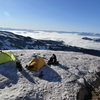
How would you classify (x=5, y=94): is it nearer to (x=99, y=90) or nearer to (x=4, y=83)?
(x=4, y=83)

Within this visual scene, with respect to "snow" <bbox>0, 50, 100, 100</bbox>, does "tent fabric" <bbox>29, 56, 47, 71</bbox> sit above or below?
above

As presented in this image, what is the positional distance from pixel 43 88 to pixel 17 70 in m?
4.25

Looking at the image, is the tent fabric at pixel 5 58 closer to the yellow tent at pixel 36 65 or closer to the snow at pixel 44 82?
the snow at pixel 44 82

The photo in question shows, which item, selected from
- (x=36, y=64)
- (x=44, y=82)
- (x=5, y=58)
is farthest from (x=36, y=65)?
(x=5, y=58)

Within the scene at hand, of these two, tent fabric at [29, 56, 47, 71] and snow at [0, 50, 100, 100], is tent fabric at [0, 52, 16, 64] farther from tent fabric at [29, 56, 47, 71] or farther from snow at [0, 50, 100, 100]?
tent fabric at [29, 56, 47, 71]

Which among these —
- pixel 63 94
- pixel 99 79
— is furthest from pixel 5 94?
pixel 99 79

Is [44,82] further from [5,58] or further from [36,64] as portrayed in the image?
[5,58]

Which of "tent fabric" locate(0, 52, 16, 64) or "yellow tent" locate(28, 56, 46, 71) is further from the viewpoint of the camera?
"tent fabric" locate(0, 52, 16, 64)

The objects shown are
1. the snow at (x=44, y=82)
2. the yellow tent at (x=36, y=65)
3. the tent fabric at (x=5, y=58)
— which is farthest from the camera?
the tent fabric at (x=5, y=58)

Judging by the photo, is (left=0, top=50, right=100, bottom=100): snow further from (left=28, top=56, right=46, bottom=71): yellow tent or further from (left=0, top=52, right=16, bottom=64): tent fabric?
(left=0, top=52, right=16, bottom=64): tent fabric

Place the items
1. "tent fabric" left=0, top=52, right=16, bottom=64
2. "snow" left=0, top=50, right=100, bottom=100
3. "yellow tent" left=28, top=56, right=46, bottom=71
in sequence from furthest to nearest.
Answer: "tent fabric" left=0, top=52, right=16, bottom=64, "yellow tent" left=28, top=56, right=46, bottom=71, "snow" left=0, top=50, right=100, bottom=100

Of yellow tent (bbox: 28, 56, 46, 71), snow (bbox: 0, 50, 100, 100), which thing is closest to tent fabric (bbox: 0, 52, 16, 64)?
snow (bbox: 0, 50, 100, 100)

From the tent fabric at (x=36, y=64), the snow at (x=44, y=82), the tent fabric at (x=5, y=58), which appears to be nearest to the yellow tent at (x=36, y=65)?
the tent fabric at (x=36, y=64)

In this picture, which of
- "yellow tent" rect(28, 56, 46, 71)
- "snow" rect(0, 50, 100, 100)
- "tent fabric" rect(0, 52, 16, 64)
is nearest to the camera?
"snow" rect(0, 50, 100, 100)
